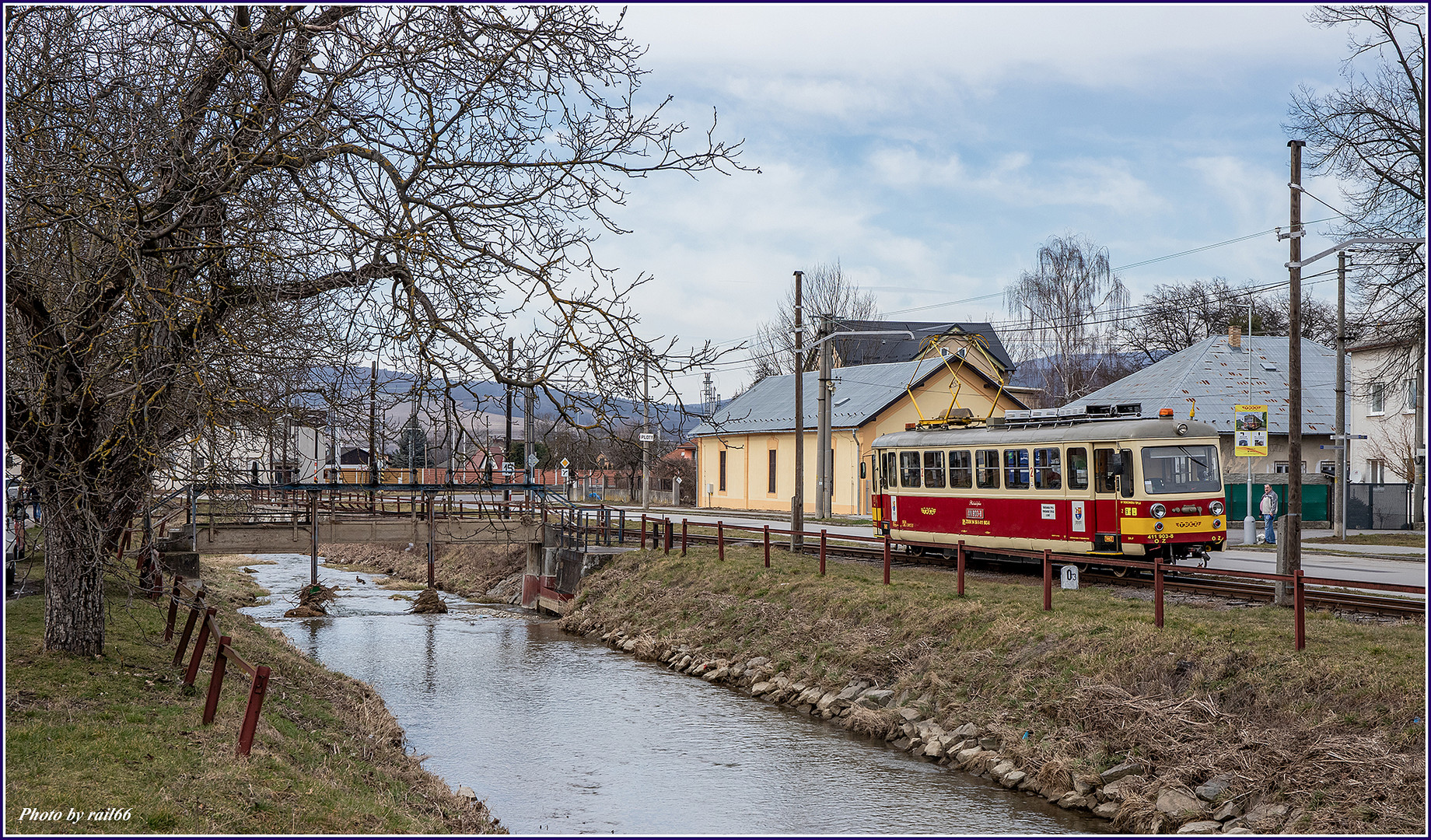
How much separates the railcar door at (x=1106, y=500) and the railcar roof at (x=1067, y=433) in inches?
12.4

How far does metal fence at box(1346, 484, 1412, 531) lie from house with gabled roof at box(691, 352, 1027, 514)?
38.2 feet

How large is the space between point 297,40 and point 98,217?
2098 millimetres

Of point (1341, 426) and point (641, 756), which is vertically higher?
point (1341, 426)

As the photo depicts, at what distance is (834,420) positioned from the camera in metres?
47.7

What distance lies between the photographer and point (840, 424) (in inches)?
1847

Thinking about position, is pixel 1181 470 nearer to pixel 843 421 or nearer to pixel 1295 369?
pixel 1295 369

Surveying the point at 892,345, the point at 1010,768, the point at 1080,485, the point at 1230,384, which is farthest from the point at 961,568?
the point at 892,345

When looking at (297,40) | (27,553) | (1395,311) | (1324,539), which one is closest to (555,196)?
(297,40)

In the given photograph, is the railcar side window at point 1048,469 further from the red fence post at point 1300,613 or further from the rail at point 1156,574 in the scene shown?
the red fence post at point 1300,613

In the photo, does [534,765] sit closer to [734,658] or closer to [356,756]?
[356,756]

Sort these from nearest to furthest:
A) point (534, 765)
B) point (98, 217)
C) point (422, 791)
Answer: point (98, 217) < point (422, 791) < point (534, 765)

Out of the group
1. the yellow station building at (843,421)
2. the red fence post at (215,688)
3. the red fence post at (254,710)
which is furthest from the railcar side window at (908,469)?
the yellow station building at (843,421)

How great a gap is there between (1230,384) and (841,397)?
16.2m

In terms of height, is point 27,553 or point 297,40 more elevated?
point 297,40
